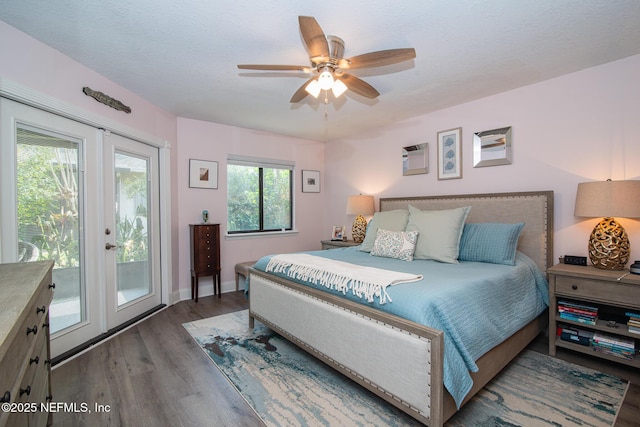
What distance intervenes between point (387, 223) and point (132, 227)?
2.77 metres

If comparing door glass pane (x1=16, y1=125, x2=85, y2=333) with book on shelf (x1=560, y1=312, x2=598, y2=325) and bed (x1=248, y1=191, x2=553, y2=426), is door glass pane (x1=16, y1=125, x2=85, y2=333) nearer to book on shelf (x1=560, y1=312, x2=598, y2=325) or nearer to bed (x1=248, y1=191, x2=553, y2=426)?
bed (x1=248, y1=191, x2=553, y2=426)

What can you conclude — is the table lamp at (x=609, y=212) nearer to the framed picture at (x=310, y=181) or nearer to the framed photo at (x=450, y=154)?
the framed photo at (x=450, y=154)

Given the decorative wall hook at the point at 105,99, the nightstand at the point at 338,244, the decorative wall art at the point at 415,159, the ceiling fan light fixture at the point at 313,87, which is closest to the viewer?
the ceiling fan light fixture at the point at 313,87

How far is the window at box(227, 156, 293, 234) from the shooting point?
4.55 m

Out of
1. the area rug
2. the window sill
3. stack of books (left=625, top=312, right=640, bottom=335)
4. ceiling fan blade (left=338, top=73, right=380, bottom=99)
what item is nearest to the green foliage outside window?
the window sill

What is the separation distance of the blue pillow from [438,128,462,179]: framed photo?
2.92ft

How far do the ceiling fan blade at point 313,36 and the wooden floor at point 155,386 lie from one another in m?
2.18

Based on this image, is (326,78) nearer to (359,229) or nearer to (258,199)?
(359,229)

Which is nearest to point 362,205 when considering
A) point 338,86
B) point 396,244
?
point 396,244

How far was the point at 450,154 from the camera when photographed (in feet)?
11.7

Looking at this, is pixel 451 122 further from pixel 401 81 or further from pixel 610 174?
pixel 610 174

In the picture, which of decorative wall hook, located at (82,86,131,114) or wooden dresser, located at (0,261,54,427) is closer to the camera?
wooden dresser, located at (0,261,54,427)

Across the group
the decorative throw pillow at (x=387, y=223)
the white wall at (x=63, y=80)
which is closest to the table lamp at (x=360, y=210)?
the decorative throw pillow at (x=387, y=223)

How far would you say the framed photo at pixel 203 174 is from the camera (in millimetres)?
4074
